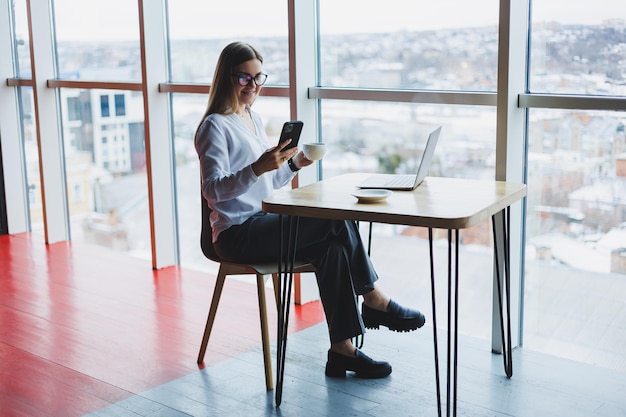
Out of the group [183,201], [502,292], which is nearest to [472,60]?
[502,292]

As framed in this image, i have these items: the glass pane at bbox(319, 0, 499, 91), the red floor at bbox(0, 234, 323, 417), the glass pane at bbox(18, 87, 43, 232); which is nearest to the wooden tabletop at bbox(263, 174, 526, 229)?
the glass pane at bbox(319, 0, 499, 91)

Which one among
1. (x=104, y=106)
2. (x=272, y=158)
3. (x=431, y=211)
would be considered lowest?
(x=431, y=211)

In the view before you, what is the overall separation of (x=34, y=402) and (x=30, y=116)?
3089 millimetres

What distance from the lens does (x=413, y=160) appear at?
3.38 m

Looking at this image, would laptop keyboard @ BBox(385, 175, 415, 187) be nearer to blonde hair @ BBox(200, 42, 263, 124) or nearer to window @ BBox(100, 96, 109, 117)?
blonde hair @ BBox(200, 42, 263, 124)

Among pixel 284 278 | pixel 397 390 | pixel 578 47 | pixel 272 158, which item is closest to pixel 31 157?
pixel 272 158

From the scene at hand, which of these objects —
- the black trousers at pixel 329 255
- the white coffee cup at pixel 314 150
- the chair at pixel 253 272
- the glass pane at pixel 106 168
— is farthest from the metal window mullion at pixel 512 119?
the glass pane at pixel 106 168

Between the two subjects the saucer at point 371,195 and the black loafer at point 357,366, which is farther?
the black loafer at point 357,366

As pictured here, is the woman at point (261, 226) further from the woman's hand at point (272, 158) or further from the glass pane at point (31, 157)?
the glass pane at point (31, 157)

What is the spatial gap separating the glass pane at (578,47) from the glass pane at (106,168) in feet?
7.84

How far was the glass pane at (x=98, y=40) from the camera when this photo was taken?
14.8 feet

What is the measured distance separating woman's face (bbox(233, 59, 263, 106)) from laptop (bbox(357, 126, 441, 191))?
0.51 metres

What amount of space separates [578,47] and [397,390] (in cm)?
134

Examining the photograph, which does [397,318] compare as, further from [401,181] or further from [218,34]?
[218,34]
